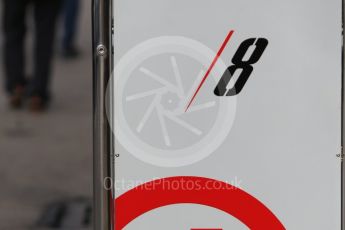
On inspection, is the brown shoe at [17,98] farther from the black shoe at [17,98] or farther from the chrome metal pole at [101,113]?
the chrome metal pole at [101,113]

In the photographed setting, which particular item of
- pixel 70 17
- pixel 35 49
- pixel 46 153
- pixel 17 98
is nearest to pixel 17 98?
pixel 17 98

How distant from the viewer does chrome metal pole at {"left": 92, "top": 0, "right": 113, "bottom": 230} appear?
3170 mm

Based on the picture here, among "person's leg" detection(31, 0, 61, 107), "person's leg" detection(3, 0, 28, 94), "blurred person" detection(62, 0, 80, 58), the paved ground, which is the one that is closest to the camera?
the paved ground

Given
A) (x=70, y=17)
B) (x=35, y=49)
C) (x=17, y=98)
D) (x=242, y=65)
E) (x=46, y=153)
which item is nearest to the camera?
(x=242, y=65)

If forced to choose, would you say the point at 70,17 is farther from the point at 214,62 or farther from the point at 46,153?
the point at 214,62

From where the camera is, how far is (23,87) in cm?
810

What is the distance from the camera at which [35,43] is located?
7.45 metres

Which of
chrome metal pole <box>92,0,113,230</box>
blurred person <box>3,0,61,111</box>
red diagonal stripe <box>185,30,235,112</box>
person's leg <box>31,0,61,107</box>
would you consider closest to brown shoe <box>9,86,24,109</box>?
blurred person <box>3,0,61,111</box>

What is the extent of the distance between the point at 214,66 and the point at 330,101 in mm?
472

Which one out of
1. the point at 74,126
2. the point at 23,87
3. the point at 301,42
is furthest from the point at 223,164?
the point at 23,87

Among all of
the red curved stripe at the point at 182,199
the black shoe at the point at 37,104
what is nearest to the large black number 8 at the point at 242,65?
the red curved stripe at the point at 182,199

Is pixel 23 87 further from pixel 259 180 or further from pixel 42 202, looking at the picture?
pixel 259 180

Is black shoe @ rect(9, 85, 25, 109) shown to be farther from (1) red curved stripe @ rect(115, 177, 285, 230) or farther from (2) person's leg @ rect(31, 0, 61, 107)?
(1) red curved stripe @ rect(115, 177, 285, 230)

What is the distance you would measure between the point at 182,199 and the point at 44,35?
4.39 metres
